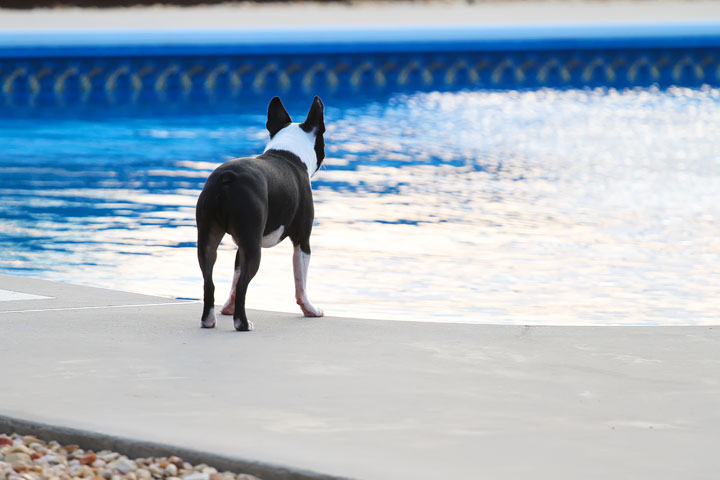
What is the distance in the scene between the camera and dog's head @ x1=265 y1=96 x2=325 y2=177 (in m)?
Result: 5.00

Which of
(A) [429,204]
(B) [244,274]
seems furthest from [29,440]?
(A) [429,204]

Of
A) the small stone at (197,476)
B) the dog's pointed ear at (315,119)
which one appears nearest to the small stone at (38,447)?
the small stone at (197,476)

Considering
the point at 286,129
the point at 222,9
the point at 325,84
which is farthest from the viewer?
the point at 222,9

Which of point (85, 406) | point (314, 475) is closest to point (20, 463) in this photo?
point (85, 406)

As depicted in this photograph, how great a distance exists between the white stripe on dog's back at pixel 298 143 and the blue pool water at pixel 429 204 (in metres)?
1.10

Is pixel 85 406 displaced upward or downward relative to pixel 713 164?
upward

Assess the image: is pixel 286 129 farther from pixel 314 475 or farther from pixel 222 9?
pixel 222 9

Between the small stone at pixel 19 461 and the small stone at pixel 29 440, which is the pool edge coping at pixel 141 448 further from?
the small stone at pixel 19 461

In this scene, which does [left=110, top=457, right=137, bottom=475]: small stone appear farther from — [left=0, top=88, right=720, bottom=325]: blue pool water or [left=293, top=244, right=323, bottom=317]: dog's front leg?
[left=0, top=88, right=720, bottom=325]: blue pool water

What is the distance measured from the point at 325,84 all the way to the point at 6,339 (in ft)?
52.6

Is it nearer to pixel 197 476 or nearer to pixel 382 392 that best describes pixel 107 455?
pixel 197 476

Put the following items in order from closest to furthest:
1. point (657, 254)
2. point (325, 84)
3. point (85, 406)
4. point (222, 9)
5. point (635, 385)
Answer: point (85, 406) → point (635, 385) → point (657, 254) → point (325, 84) → point (222, 9)

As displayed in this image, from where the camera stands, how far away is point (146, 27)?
2158 centimetres

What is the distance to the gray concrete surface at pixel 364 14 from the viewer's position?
23.0 metres
